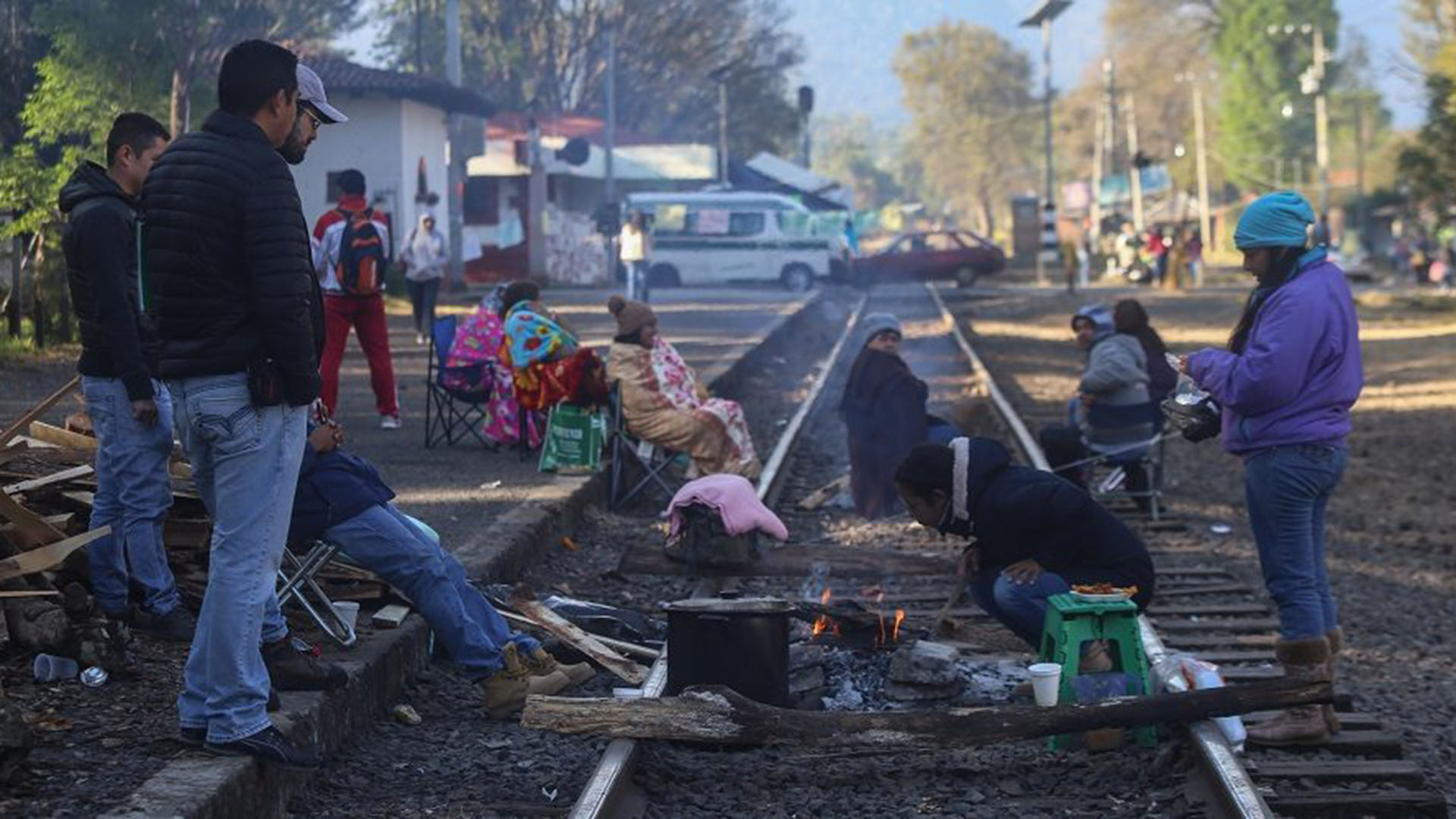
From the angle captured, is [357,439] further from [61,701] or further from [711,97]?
[711,97]

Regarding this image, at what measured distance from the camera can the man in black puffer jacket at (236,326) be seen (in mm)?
5305

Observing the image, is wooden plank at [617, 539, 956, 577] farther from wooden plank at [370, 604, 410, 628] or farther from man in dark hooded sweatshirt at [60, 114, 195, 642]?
man in dark hooded sweatshirt at [60, 114, 195, 642]

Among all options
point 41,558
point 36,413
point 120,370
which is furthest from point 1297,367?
point 36,413

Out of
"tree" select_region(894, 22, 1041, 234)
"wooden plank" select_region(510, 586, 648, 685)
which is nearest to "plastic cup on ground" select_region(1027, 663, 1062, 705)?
"wooden plank" select_region(510, 586, 648, 685)

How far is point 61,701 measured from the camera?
616cm

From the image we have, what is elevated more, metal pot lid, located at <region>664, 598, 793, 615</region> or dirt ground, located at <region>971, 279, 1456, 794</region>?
metal pot lid, located at <region>664, 598, 793, 615</region>

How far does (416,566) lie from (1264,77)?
10014 centimetres

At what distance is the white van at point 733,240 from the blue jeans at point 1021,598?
38316 millimetres

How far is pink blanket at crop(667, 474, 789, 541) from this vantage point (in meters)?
9.63

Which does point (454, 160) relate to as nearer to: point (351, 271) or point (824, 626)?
point (351, 271)

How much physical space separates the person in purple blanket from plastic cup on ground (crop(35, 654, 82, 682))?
3.87 metres

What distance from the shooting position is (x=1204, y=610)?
917 cm

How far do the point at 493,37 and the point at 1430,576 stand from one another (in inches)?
2223

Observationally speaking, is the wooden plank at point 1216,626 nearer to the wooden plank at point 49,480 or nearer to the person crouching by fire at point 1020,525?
the person crouching by fire at point 1020,525
